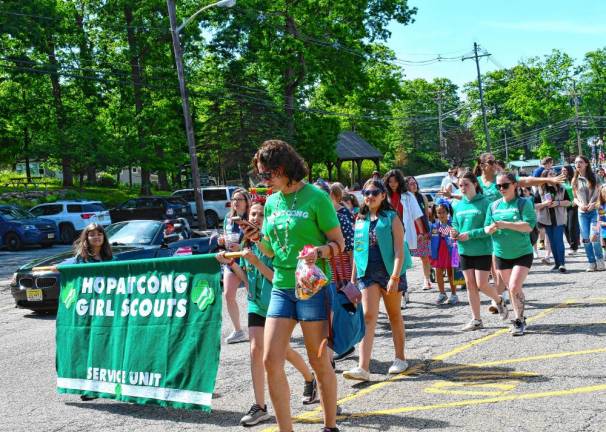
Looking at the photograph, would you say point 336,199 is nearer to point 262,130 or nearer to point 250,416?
point 250,416

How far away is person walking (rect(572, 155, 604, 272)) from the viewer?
1338 centimetres

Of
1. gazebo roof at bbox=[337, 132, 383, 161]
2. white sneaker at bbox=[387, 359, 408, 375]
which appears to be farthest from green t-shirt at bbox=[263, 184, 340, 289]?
gazebo roof at bbox=[337, 132, 383, 161]

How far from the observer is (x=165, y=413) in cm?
627

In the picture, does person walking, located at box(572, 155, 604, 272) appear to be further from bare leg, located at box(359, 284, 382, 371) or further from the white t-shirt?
bare leg, located at box(359, 284, 382, 371)

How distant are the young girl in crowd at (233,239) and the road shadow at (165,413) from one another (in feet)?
4.37

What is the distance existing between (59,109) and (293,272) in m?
40.7

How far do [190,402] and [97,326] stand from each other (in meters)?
1.29

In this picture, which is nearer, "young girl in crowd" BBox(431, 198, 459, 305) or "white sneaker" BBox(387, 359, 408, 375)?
"white sneaker" BBox(387, 359, 408, 375)

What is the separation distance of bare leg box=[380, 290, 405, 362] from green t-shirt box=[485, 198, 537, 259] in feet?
6.15

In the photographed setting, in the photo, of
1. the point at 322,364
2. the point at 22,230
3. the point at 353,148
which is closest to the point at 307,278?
the point at 322,364

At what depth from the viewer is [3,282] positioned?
60.5 ft

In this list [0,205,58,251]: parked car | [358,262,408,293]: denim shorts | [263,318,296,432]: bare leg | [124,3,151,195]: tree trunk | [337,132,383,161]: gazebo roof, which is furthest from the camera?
[337,132,383,161]: gazebo roof

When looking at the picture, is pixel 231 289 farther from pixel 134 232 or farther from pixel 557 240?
pixel 557 240

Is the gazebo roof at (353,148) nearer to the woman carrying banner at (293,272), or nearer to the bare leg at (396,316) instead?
the bare leg at (396,316)
